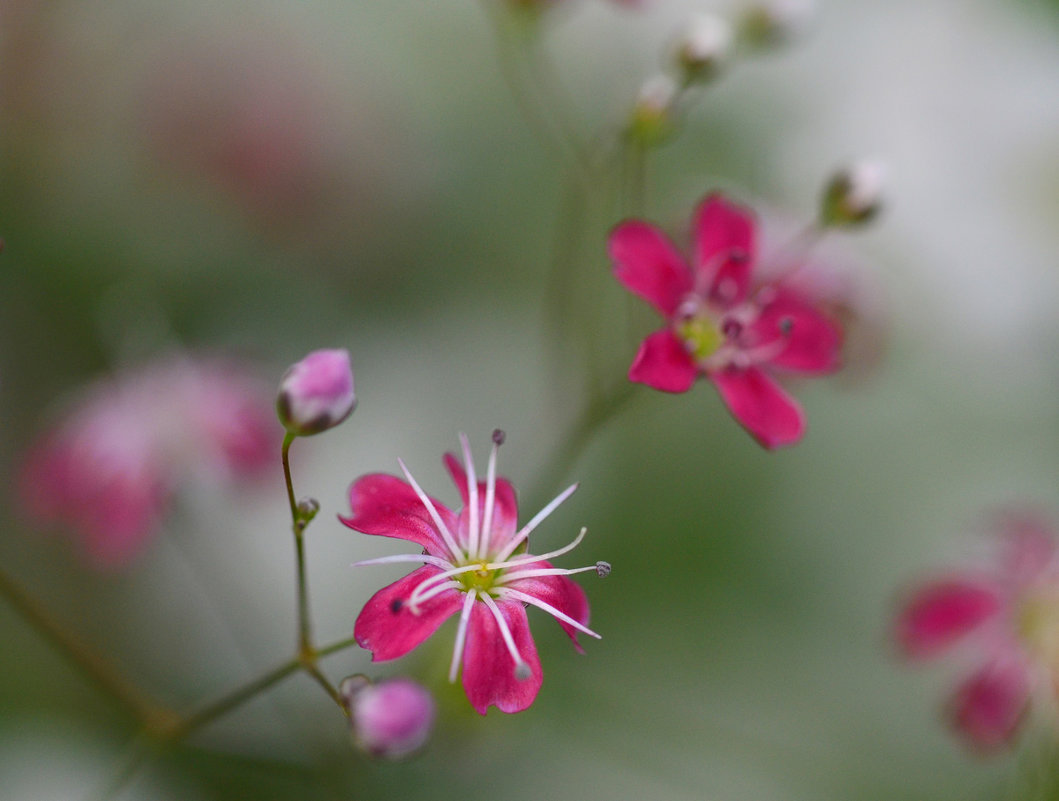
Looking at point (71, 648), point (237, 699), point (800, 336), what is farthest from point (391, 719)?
point (800, 336)

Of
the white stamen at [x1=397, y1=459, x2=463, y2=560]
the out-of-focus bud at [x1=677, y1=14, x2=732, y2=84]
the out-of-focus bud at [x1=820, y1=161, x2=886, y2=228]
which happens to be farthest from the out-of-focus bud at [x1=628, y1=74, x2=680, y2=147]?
the white stamen at [x1=397, y1=459, x2=463, y2=560]

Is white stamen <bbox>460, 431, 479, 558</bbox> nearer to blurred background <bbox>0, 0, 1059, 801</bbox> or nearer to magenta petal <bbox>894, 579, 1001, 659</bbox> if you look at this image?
blurred background <bbox>0, 0, 1059, 801</bbox>

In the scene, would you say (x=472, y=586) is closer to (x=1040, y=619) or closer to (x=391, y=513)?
(x=391, y=513)

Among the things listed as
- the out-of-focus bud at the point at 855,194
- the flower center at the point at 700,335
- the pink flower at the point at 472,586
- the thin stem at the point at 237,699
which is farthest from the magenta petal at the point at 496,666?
the out-of-focus bud at the point at 855,194

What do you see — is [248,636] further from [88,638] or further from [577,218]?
[577,218]

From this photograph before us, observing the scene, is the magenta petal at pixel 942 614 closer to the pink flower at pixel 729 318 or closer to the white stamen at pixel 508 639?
the pink flower at pixel 729 318
